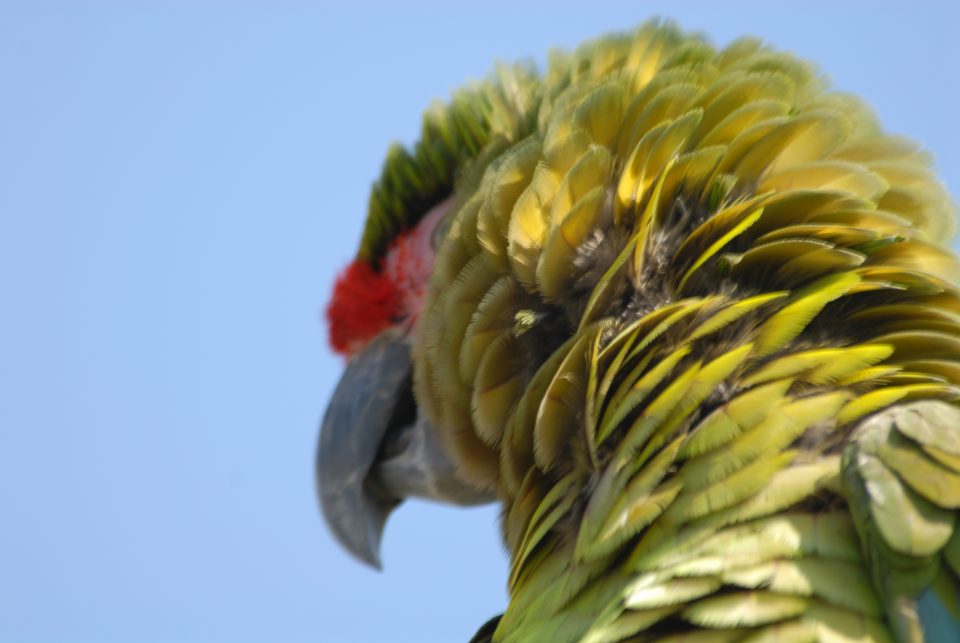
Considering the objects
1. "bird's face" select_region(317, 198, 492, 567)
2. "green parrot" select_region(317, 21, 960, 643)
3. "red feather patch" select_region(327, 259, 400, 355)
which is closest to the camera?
"green parrot" select_region(317, 21, 960, 643)

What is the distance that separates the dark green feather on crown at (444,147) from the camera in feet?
9.11

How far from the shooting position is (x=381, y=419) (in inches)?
114

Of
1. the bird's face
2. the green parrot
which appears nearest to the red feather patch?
the bird's face

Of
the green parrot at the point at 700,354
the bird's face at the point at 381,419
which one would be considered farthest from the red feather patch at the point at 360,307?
the green parrot at the point at 700,354

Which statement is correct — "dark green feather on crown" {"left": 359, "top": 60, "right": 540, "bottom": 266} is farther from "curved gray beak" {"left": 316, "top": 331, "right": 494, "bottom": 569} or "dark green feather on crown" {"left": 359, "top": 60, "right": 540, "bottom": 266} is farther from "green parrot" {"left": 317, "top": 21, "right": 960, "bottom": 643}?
"curved gray beak" {"left": 316, "top": 331, "right": 494, "bottom": 569}

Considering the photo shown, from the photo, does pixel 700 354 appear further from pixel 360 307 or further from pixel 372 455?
pixel 360 307

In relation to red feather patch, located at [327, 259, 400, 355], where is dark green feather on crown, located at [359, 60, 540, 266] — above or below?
above

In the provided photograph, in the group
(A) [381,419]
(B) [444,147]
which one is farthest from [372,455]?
(B) [444,147]

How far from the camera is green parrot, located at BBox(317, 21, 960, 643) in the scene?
1.84 metres

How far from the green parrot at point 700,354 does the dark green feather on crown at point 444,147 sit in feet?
0.06

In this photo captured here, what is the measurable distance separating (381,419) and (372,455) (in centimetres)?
9

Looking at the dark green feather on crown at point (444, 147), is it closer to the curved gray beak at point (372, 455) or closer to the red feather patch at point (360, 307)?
the red feather patch at point (360, 307)

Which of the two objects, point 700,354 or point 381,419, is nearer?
point 700,354

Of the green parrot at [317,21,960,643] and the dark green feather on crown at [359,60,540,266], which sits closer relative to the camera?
the green parrot at [317,21,960,643]
